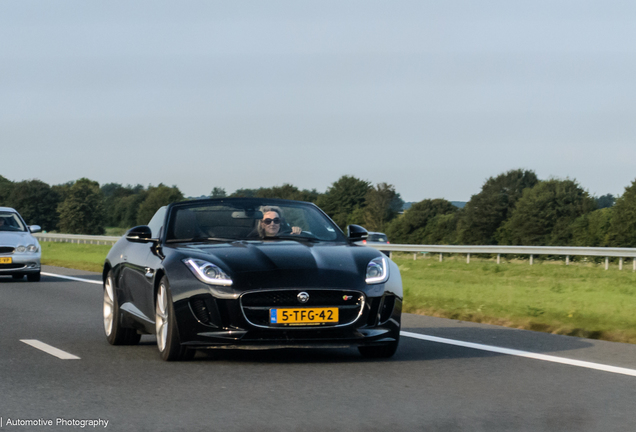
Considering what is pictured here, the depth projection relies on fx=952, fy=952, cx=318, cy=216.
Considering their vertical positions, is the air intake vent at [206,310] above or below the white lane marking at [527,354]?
above

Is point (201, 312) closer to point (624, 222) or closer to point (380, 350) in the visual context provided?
point (380, 350)

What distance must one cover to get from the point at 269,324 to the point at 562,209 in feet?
323

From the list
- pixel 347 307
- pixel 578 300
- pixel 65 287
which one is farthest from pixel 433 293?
pixel 347 307

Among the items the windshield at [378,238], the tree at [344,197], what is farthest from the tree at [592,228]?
the tree at [344,197]

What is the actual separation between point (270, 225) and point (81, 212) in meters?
155

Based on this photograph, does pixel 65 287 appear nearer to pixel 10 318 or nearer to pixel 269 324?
pixel 10 318

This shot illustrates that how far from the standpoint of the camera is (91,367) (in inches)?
301

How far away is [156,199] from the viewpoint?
604 feet

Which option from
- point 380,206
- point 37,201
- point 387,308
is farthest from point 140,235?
point 37,201

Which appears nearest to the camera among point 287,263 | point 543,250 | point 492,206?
point 287,263

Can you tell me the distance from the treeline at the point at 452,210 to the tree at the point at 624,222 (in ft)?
0.31

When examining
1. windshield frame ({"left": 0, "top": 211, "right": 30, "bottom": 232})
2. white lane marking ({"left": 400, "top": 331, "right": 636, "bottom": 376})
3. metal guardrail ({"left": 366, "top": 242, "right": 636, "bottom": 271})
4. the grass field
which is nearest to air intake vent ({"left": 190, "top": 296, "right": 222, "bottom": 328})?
white lane marking ({"left": 400, "top": 331, "right": 636, "bottom": 376})

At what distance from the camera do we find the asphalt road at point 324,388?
17.7 ft

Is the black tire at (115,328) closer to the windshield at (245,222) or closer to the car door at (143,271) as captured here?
the car door at (143,271)
